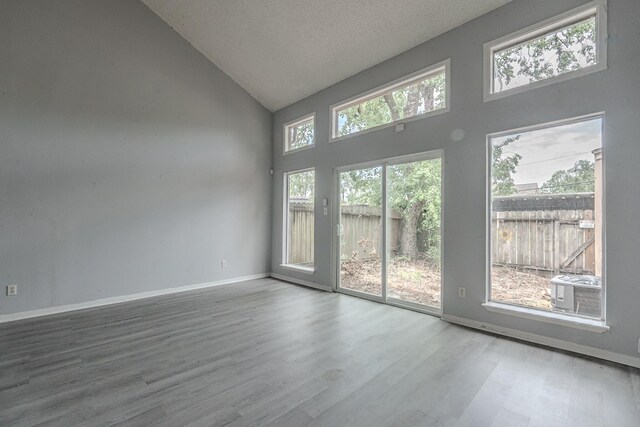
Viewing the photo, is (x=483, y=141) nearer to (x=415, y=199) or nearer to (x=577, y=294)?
(x=415, y=199)

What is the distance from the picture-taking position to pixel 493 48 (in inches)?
129

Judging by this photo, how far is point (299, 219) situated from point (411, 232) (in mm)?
2385

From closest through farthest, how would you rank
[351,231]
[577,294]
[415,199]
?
[577,294], [415,199], [351,231]

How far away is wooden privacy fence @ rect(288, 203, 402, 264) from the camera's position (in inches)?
172

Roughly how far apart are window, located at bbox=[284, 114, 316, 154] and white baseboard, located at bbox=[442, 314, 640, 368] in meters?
3.70

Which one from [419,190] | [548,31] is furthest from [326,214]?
[548,31]

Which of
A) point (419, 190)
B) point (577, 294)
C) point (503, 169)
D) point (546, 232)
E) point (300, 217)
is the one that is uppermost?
point (503, 169)

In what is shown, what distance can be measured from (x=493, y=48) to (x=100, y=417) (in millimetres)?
4738

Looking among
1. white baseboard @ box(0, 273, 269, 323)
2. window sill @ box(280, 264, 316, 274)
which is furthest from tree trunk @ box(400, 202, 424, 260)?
white baseboard @ box(0, 273, 269, 323)

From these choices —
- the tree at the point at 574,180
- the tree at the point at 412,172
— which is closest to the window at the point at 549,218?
the tree at the point at 574,180

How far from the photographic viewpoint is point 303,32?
418 centimetres

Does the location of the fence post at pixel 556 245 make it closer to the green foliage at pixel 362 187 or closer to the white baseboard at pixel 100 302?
the green foliage at pixel 362 187

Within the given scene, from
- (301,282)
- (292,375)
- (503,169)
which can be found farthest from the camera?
(301,282)

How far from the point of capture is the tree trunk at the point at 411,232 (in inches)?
157
